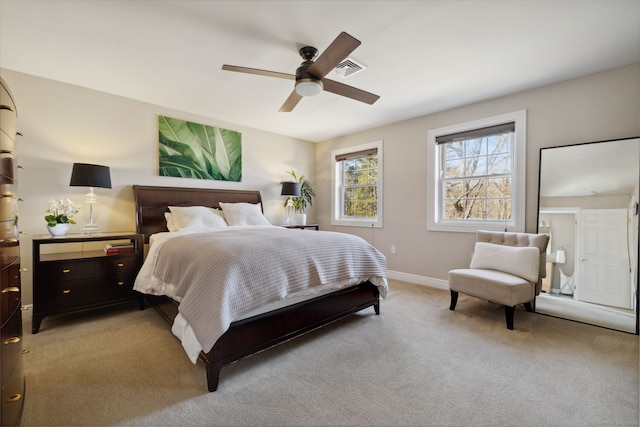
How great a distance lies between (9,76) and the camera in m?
2.78

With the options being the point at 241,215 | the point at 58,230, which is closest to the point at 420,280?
the point at 241,215

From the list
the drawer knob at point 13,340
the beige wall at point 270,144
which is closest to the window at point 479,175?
the beige wall at point 270,144

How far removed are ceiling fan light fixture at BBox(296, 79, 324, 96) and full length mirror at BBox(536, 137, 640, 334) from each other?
2527mm

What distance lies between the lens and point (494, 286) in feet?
8.63

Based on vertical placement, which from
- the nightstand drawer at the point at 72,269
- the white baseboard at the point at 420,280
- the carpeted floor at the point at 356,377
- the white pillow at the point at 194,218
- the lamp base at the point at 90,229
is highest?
the white pillow at the point at 194,218

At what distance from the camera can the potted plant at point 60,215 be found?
8.93 feet

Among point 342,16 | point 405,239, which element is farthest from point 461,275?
point 342,16

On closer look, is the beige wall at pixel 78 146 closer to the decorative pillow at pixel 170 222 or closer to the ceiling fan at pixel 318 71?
the decorative pillow at pixel 170 222

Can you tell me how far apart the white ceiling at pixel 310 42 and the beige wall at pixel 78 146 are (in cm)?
19

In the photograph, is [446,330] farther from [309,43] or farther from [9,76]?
[9,76]

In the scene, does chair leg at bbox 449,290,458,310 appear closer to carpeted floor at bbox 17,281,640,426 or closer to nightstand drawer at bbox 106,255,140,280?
carpeted floor at bbox 17,281,640,426

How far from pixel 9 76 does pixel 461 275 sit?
4.88m

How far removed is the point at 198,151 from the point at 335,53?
2824mm

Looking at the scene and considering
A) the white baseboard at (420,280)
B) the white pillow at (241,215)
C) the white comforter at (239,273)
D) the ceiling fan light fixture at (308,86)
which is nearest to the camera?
the white comforter at (239,273)
